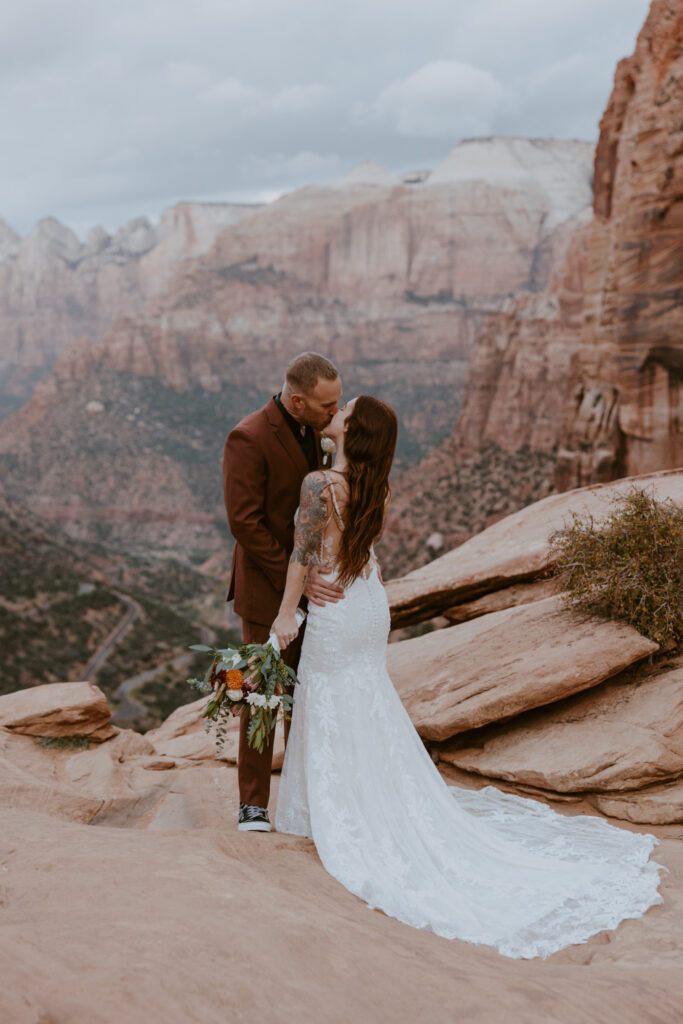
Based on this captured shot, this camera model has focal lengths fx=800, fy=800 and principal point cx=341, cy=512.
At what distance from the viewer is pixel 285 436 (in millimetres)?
4988

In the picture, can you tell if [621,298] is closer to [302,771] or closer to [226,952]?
[302,771]

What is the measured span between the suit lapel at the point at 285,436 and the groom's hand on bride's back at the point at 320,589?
623 mm

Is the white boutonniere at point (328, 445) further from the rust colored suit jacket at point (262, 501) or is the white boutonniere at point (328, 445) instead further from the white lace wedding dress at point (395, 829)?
the white lace wedding dress at point (395, 829)

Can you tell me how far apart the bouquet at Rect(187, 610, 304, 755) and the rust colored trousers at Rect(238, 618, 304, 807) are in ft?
0.72

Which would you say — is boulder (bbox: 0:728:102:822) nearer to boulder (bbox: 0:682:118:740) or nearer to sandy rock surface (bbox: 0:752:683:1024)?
boulder (bbox: 0:682:118:740)

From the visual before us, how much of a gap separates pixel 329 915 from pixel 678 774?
11.8 feet

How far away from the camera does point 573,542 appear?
7605 mm

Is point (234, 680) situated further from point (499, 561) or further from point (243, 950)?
point (499, 561)

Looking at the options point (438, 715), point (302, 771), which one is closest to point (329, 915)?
point (302, 771)

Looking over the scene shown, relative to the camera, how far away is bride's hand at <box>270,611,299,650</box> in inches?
189

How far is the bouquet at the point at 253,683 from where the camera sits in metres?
4.71

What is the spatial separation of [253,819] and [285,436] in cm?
245

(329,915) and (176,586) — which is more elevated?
(329,915)

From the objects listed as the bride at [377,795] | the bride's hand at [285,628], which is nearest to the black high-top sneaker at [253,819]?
the bride at [377,795]
